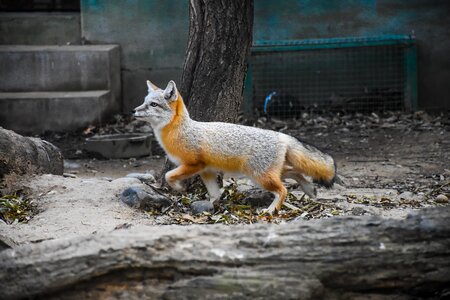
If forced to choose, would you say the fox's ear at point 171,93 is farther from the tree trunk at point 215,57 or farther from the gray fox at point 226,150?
the tree trunk at point 215,57

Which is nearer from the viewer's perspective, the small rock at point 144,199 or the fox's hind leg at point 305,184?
the small rock at point 144,199

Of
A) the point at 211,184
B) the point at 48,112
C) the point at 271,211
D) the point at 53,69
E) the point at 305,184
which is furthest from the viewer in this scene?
the point at 53,69

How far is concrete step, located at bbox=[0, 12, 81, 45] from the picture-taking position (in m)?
12.2

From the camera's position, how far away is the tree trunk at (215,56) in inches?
283

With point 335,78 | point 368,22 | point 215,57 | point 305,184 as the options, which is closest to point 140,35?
point 335,78

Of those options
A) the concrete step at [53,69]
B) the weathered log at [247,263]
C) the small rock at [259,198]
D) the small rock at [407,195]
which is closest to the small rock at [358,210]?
the small rock at [259,198]

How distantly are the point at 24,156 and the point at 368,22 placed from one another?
660cm

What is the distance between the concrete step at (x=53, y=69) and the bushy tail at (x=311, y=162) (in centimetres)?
566

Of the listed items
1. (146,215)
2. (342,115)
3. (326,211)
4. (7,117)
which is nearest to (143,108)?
(146,215)

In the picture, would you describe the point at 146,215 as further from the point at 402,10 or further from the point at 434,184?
the point at 402,10

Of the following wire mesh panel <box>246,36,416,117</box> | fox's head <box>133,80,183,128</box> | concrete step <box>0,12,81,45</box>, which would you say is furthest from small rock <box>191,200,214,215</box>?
concrete step <box>0,12,81,45</box>

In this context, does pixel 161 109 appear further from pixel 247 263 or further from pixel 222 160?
pixel 247 263

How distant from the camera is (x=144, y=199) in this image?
21.6ft

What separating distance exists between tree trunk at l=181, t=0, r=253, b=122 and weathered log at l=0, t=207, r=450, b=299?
3232 mm
